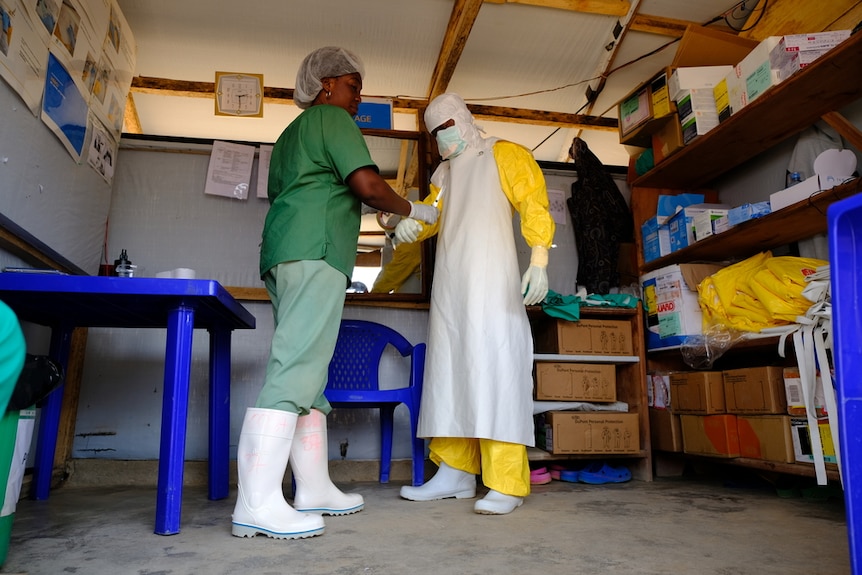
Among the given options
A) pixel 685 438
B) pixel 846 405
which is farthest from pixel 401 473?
pixel 846 405

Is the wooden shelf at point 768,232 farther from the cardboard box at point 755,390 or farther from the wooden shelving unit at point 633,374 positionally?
the cardboard box at point 755,390

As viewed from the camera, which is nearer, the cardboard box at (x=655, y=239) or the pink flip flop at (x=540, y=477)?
the pink flip flop at (x=540, y=477)

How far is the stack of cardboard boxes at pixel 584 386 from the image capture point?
8.28 feet

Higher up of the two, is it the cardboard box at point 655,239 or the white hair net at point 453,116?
the white hair net at point 453,116

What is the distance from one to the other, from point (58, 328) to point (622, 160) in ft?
13.7

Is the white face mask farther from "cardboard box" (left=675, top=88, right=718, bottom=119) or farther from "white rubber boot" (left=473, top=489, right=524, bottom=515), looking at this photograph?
"white rubber boot" (left=473, top=489, right=524, bottom=515)

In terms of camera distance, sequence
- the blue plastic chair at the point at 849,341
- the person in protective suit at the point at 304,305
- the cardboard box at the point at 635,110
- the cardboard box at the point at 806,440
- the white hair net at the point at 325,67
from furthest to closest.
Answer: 1. the cardboard box at the point at 635,110
2. the white hair net at the point at 325,67
3. the cardboard box at the point at 806,440
4. the person in protective suit at the point at 304,305
5. the blue plastic chair at the point at 849,341

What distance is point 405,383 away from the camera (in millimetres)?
2863

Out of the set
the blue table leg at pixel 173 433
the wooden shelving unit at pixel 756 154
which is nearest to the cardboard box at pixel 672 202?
the wooden shelving unit at pixel 756 154

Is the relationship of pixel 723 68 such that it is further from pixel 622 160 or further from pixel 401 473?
pixel 401 473

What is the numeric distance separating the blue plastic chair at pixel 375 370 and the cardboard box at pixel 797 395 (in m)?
1.37

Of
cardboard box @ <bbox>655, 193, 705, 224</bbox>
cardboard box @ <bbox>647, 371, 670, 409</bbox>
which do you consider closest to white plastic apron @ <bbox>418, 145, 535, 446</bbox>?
cardboard box @ <bbox>647, 371, 670, 409</bbox>

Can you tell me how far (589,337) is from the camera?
2.69 meters

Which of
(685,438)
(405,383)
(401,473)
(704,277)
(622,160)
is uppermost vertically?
(622,160)
